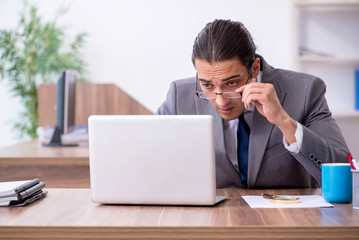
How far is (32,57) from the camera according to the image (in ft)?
16.5

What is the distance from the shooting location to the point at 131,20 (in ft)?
17.1

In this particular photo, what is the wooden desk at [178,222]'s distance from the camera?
1.23 meters

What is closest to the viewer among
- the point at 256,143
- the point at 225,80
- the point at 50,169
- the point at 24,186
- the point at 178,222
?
the point at 178,222

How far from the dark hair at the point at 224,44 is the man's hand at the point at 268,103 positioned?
17cm

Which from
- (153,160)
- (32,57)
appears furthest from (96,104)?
(153,160)

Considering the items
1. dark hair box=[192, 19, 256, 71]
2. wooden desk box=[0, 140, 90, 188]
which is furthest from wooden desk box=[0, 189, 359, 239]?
wooden desk box=[0, 140, 90, 188]

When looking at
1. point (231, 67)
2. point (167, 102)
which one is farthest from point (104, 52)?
point (231, 67)

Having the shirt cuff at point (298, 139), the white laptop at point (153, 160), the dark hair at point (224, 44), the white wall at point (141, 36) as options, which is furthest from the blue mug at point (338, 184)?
the white wall at point (141, 36)

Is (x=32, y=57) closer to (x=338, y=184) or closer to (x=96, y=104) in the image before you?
(x=96, y=104)

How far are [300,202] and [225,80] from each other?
529 mm

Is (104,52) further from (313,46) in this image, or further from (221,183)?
(221,183)

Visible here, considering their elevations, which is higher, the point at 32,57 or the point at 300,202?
the point at 32,57

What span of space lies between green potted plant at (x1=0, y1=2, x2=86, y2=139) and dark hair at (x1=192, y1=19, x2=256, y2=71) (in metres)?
3.26

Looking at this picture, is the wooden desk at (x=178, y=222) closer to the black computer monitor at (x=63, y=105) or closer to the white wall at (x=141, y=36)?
the black computer monitor at (x=63, y=105)
